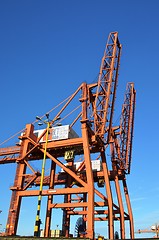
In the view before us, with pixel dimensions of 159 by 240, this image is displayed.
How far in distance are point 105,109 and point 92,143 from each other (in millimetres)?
5426

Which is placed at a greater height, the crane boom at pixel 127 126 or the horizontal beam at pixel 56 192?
the crane boom at pixel 127 126

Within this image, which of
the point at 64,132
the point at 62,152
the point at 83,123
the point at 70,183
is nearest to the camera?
the point at 83,123

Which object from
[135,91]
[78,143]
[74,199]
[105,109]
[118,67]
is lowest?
[74,199]

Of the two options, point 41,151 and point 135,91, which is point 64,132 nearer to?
point 41,151

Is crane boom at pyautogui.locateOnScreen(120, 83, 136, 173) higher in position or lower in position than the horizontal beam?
higher

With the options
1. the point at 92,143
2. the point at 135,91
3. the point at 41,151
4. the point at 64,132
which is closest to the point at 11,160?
the point at 41,151

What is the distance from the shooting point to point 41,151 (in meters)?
40.2

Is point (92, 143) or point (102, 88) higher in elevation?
point (102, 88)

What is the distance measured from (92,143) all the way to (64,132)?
14.7 feet

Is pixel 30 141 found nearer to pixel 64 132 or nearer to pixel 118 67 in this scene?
pixel 64 132

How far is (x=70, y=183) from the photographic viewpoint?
148 feet

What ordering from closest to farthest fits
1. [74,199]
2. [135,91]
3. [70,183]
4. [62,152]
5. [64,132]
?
[64,132], [62,152], [70,183], [74,199], [135,91]

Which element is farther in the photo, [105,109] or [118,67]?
[118,67]

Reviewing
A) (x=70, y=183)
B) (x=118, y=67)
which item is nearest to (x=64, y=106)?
(x=118, y=67)
